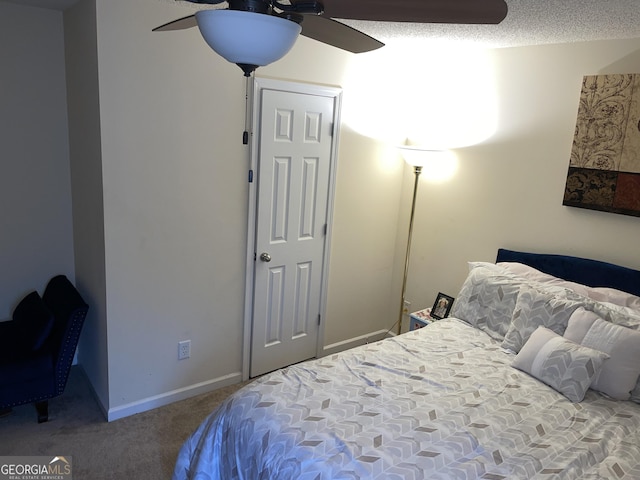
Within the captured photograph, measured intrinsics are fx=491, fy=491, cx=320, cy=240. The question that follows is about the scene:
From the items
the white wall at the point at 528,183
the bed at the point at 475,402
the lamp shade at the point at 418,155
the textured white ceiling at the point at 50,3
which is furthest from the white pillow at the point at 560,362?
the textured white ceiling at the point at 50,3

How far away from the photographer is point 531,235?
3197 mm

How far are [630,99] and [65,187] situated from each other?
3481 mm

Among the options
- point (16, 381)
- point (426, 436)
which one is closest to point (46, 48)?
point (16, 381)

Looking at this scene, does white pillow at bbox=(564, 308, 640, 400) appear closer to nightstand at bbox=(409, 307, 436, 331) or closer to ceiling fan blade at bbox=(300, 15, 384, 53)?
nightstand at bbox=(409, 307, 436, 331)

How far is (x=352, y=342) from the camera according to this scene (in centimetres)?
407

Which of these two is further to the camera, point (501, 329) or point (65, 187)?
point (65, 187)

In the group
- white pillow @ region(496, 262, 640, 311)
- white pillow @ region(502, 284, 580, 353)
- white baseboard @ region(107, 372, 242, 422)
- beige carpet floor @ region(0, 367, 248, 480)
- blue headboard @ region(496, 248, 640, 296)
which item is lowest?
beige carpet floor @ region(0, 367, 248, 480)

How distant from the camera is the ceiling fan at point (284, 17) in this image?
1.28 meters

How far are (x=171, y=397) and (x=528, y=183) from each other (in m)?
2.67

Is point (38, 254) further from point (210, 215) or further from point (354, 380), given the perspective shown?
point (354, 380)

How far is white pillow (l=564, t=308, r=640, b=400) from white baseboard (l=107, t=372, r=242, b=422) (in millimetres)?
2201

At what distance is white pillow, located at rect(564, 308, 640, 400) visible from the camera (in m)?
2.27

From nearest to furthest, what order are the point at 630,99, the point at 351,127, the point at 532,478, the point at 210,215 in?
1. the point at 532,478
2. the point at 630,99
3. the point at 210,215
4. the point at 351,127

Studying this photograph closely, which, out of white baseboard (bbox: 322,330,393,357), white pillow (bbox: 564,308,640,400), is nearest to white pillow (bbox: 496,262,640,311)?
white pillow (bbox: 564,308,640,400)
